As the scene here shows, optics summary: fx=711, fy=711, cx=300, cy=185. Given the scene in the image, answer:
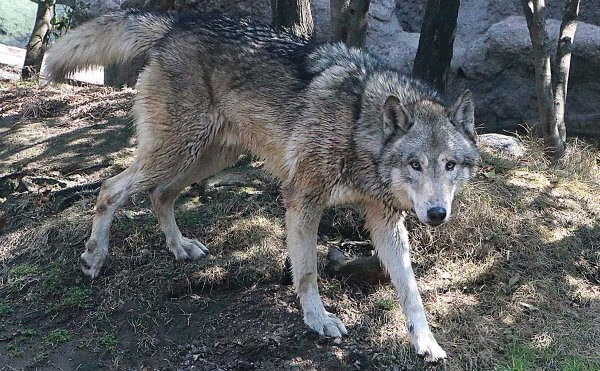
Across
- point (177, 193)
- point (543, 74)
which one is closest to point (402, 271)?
point (177, 193)

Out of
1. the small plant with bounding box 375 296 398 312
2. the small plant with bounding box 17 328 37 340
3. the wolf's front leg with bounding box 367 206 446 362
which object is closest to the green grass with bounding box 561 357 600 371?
the wolf's front leg with bounding box 367 206 446 362

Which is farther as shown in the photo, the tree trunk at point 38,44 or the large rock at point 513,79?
the tree trunk at point 38,44

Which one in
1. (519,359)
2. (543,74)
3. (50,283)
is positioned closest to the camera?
(519,359)

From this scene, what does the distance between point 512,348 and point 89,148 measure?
460 centimetres

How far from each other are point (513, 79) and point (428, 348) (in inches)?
198

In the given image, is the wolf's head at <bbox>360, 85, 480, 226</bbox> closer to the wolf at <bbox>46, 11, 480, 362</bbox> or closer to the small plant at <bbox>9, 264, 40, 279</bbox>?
the wolf at <bbox>46, 11, 480, 362</bbox>

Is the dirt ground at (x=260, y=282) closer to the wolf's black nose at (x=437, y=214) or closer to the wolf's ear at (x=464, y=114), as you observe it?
the wolf's black nose at (x=437, y=214)

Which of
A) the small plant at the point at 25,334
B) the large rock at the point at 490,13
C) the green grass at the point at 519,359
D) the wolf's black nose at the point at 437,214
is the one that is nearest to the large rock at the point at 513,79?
the large rock at the point at 490,13

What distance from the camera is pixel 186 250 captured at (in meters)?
5.61

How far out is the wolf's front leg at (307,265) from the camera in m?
4.93

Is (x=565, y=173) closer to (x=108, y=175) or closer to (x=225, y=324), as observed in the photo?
(x=225, y=324)

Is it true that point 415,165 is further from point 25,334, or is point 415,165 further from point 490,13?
point 490,13

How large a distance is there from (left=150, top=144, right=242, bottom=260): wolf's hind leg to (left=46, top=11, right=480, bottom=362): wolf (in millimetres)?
10

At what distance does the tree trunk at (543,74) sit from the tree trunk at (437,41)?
1.05 meters
